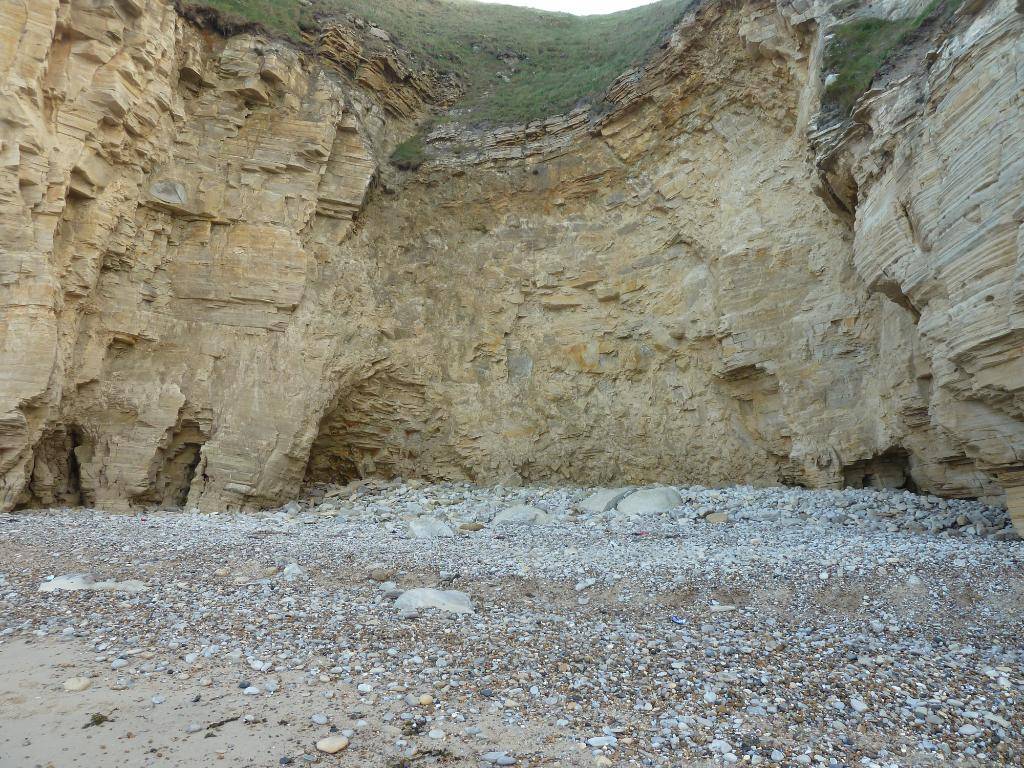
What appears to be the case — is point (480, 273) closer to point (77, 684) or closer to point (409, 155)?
point (409, 155)

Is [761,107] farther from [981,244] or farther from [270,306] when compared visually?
[270,306]

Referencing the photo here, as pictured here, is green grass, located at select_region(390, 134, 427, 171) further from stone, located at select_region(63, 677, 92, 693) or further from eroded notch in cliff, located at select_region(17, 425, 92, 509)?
stone, located at select_region(63, 677, 92, 693)

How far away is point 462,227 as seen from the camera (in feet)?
56.9

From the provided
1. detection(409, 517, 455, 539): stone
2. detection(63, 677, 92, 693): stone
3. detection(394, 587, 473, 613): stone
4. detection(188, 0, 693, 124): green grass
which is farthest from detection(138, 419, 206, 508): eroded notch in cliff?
detection(188, 0, 693, 124): green grass

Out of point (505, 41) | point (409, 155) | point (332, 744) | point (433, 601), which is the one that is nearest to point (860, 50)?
point (409, 155)

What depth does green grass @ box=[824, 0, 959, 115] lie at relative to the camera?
10.1 meters

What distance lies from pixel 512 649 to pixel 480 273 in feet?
44.1

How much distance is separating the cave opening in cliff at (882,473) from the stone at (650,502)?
3.87 meters

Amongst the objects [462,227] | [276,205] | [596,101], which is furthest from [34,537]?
[596,101]

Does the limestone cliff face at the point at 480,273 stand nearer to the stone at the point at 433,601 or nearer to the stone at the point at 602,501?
the stone at the point at 602,501

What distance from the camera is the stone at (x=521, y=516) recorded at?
36.4 ft

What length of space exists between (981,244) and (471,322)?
38.9ft

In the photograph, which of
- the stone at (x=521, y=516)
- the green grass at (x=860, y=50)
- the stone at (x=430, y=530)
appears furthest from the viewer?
the stone at (x=521, y=516)

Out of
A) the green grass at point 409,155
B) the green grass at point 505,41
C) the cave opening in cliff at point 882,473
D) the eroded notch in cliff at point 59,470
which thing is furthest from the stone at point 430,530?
the green grass at point 505,41
